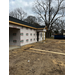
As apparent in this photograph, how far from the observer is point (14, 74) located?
8.73 ft

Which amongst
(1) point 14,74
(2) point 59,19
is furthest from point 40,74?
(2) point 59,19
